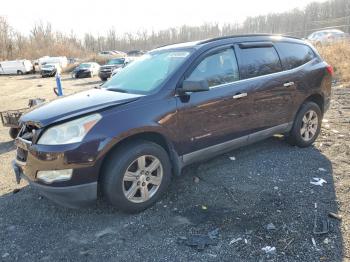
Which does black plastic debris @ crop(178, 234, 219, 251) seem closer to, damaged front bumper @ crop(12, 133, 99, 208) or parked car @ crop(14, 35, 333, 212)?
parked car @ crop(14, 35, 333, 212)

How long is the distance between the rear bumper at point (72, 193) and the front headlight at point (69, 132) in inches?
17.7

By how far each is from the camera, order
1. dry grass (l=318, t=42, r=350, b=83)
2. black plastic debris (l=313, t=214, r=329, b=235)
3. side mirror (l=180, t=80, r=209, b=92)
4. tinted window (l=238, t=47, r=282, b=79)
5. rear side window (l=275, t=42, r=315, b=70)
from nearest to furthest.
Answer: black plastic debris (l=313, t=214, r=329, b=235) < side mirror (l=180, t=80, r=209, b=92) < tinted window (l=238, t=47, r=282, b=79) < rear side window (l=275, t=42, r=315, b=70) < dry grass (l=318, t=42, r=350, b=83)

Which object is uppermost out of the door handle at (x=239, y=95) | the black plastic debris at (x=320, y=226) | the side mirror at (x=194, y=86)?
the side mirror at (x=194, y=86)

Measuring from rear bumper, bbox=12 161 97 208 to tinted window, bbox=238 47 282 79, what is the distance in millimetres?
2468

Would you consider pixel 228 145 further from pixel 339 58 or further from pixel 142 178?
pixel 339 58

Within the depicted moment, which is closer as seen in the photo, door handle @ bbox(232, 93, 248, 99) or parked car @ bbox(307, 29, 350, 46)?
door handle @ bbox(232, 93, 248, 99)

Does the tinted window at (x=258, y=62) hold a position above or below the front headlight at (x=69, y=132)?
above

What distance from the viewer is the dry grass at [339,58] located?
40.9 ft

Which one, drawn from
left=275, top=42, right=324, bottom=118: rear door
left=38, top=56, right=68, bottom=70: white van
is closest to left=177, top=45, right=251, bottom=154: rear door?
left=275, top=42, right=324, bottom=118: rear door

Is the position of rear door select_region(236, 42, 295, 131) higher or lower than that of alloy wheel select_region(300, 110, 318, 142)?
higher

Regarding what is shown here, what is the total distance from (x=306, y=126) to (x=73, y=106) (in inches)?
149

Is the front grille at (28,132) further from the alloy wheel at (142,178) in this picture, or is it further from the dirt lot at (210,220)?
the alloy wheel at (142,178)

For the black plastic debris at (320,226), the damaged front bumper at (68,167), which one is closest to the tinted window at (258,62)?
the black plastic debris at (320,226)

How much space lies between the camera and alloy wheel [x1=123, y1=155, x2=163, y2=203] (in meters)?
3.55
